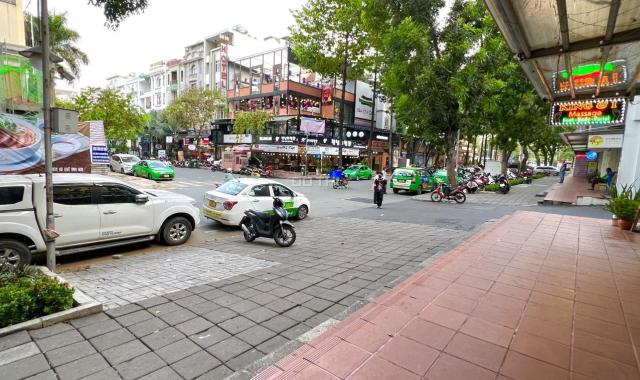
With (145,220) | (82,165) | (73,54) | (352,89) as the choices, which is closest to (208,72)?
(352,89)

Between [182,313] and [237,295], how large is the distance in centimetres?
76

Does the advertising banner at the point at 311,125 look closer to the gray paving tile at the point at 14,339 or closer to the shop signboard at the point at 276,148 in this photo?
the shop signboard at the point at 276,148

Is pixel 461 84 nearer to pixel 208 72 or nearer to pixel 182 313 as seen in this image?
pixel 182 313

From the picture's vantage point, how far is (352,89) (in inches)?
1679

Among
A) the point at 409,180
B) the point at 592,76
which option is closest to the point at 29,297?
the point at 592,76

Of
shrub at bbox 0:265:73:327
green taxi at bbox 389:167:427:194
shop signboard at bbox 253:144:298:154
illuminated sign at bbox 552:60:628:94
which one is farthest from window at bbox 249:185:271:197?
shop signboard at bbox 253:144:298:154

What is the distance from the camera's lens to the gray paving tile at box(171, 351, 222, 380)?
2764mm

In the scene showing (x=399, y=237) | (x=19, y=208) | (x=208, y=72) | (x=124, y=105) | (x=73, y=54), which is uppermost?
(x=208, y=72)

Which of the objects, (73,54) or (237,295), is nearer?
(237,295)

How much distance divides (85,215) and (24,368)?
3.90m

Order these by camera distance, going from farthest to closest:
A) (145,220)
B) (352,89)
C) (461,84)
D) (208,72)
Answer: (208,72), (352,89), (461,84), (145,220)

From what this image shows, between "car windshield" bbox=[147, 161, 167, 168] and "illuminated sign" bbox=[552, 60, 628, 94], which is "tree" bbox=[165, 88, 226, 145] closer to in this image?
"car windshield" bbox=[147, 161, 167, 168]

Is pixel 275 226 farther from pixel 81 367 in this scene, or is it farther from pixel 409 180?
pixel 409 180

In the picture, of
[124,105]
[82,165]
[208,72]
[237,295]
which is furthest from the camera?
[208,72]
